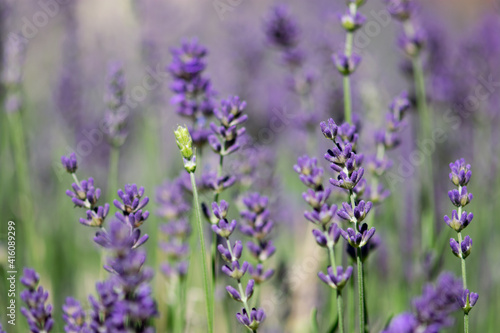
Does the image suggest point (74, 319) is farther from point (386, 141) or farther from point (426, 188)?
point (426, 188)

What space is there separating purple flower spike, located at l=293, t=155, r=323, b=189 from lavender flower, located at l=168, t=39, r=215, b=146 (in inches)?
12.3

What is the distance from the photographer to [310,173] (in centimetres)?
102

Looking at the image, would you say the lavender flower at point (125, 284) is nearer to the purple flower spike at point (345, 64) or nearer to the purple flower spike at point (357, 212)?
the purple flower spike at point (357, 212)

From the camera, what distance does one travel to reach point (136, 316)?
0.72 meters

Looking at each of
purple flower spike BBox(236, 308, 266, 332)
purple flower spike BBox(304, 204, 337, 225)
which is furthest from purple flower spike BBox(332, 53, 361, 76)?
purple flower spike BBox(236, 308, 266, 332)

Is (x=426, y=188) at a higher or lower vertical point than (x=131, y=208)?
higher

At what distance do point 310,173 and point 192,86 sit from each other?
38 centimetres

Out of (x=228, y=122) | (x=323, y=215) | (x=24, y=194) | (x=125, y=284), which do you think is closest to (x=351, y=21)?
(x=228, y=122)

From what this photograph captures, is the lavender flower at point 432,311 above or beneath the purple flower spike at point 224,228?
beneath

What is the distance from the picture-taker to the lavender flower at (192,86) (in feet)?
4.06

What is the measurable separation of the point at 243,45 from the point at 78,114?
92 centimetres

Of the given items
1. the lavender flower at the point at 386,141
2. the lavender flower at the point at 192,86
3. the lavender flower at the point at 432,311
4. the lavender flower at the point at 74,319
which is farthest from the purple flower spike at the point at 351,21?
the lavender flower at the point at 74,319

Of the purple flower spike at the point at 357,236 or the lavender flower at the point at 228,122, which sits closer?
the purple flower spike at the point at 357,236

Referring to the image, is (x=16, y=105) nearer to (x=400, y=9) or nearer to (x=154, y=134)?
(x=154, y=134)
